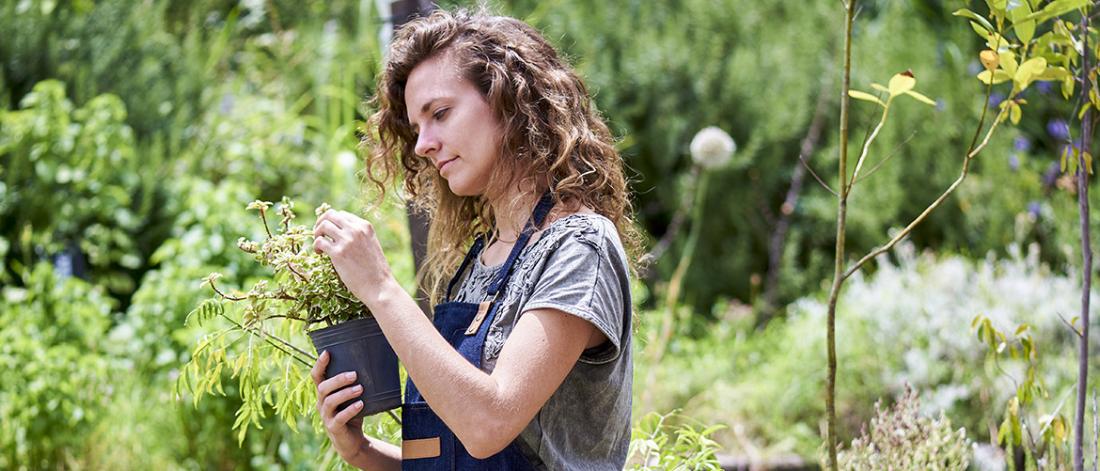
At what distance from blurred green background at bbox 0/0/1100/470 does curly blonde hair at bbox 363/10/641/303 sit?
110 centimetres

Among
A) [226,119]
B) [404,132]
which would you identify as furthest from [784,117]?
[404,132]

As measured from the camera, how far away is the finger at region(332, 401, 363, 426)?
159 centimetres

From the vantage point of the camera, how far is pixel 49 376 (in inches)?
131

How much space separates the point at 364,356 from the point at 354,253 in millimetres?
179

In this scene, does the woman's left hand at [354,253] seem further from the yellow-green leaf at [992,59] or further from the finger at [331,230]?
the yellow-green leaf at [992,59]

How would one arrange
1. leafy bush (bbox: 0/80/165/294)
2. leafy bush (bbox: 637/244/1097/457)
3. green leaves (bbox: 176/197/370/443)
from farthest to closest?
leafy bush (bbox: 0/80/165/294)
leafy bush (bbox: 637/244/1097/457)
green leaves (bbox: 176/197/370/443)

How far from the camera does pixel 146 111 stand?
5.19 meters

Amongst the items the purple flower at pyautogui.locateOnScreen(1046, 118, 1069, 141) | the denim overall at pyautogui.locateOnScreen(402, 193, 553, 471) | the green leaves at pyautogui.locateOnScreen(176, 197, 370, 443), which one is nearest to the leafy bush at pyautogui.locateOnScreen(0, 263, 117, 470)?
the green leaves at pyautogui.locateOnScreen(176, 197, 370, 443)

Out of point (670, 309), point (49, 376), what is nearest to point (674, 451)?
point (49, 376)

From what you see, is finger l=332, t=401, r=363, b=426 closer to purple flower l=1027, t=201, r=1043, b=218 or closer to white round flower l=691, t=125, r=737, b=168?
white round flower l=691, t=125, r=737, b=168

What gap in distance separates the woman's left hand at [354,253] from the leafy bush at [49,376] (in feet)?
7.11

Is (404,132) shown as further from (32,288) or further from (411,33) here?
(32,288)

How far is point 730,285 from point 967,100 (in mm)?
1565

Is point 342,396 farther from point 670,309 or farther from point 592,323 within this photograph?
point 670,309
